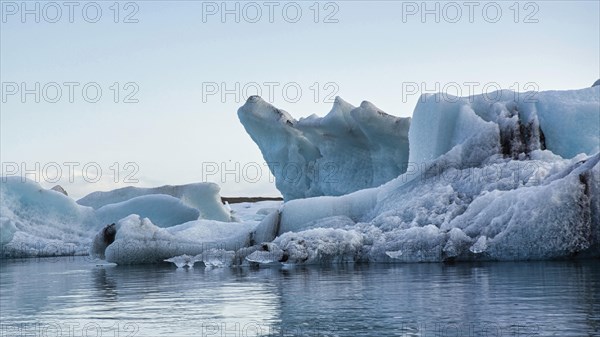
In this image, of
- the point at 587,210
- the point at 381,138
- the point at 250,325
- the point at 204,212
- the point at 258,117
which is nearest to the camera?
the point at 250,325

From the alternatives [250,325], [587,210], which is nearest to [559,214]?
[587,210]

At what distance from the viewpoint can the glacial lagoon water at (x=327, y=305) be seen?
377 centimetres

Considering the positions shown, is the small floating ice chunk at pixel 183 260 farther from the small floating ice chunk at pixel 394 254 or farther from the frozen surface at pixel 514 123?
the frozen surface at pixel 514 123

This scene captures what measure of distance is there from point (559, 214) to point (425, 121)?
13.5ft

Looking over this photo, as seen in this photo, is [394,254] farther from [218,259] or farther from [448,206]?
[218,259]

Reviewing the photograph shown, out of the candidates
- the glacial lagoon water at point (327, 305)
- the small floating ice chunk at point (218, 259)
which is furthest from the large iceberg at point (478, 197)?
the glacial lagoon water at point (327, 305)

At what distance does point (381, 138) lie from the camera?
57.6ft

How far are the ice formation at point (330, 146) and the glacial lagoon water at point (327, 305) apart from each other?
376 inches

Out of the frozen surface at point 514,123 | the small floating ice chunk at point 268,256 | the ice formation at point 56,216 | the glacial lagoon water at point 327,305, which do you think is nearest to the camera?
the glacial lagoon water at point 327,305

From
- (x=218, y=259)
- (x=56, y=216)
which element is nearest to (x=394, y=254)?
(x=218, y=259)

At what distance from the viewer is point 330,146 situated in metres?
18.8

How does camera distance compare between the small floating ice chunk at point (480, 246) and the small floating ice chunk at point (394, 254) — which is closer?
the small floating ice chunk at point (480, 246)

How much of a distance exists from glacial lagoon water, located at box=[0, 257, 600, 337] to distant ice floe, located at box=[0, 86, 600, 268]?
4.47 ft

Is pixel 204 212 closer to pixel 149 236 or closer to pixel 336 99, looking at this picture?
pixel 336 99
